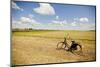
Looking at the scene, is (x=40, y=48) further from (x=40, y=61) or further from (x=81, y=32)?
(x=81, y=32)

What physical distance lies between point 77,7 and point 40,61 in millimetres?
884

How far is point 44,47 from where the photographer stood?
7.98 ft

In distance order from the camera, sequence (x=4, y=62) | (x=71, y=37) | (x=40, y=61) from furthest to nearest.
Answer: (x=71, y=37)
(x=40, y=61)
(x=4, y=62)

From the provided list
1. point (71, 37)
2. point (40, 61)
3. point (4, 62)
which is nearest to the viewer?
point (4, 62)

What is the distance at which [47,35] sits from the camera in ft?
8.07

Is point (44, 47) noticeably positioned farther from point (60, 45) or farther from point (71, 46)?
point (71, 46)

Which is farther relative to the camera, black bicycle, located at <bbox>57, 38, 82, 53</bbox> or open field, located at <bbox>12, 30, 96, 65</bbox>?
black bicycle, located at <bbox>57, 38, 82, 53</bbox>

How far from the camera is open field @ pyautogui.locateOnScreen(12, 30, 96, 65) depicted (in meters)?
2.31

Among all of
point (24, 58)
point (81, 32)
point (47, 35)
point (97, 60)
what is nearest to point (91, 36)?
point (81, 32)

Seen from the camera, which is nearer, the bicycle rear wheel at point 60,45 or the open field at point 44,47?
the open field at point 44,47

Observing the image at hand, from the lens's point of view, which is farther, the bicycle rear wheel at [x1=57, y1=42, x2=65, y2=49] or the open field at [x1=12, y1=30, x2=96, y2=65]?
the bicycle rear wheel at [x1=57, y1=42, x2=65, y2=49]

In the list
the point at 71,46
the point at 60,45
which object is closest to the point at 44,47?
the point at 60,45

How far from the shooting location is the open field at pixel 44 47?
2314mm

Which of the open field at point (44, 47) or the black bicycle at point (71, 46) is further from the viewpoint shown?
the black bicycle at point (71, 46)
